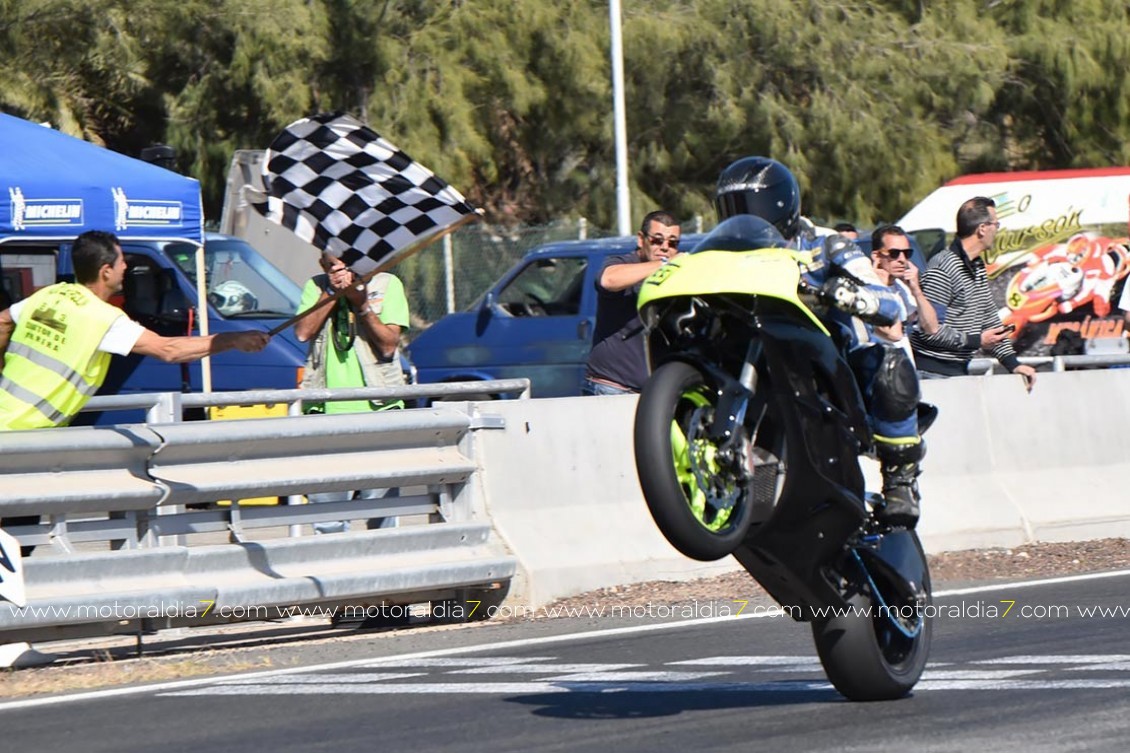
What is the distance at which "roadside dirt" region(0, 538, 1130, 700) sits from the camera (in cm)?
809

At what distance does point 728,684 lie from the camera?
7027mm

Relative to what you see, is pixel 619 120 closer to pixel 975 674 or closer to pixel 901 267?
pixel 901 267

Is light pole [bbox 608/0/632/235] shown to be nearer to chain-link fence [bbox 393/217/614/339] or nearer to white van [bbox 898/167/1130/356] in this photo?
chain-link fence [bbox 393/217/614/339]

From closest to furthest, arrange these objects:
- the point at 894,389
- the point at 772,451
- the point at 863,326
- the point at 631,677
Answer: the point at 772,451 → the point at 894,389 → the point at 863,326 → the point at 631,677

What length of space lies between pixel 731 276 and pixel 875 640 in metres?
1.39

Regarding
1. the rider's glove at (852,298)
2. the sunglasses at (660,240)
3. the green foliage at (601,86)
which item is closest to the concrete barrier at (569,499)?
the sunglasses at (660,240)

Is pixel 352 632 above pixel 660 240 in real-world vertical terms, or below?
below

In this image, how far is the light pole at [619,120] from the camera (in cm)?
2739

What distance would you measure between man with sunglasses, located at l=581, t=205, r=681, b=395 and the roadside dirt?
1200 millimetres

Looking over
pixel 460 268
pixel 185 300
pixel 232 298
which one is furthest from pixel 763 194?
pixel 460 268

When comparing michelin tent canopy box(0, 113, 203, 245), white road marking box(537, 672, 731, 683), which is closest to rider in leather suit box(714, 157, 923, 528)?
white road marking box(537, 672, 731, 683)

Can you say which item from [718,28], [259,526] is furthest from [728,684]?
[718,28]

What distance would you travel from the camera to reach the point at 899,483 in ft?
21.8

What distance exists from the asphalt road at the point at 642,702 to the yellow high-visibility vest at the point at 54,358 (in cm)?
150
